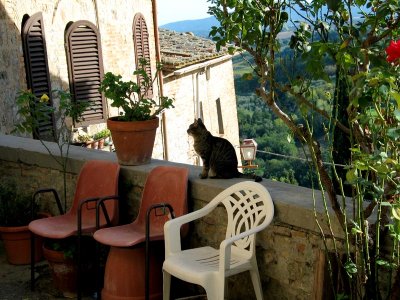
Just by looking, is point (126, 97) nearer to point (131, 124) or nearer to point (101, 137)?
point (131, 124)

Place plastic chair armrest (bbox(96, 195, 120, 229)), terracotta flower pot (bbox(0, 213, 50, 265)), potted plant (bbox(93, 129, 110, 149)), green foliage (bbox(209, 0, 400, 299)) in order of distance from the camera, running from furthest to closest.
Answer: potted plant (bbox(93, 129, 110, 149)) → terracotta flower pot (bbox(0, 213, 50, 265)) → plastic chair armrest (bbox(96, 195, 120, 229)) → green foliage (bbox(209, 0, 400, 299))

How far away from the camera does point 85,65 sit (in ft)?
35.2

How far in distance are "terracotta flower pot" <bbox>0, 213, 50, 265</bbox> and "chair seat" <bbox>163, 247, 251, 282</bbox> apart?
1732mm

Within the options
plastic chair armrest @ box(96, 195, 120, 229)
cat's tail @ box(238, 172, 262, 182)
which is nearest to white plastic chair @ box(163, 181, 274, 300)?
cat's tail @ box(238, 172, 262, 182)

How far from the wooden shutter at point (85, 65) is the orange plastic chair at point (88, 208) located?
5346mm

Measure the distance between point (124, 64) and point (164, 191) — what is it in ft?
25.5

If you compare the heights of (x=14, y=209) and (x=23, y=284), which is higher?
(x=14, y=209)

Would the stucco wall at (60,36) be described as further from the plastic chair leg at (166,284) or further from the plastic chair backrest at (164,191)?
the plastic chair leg at (166,284)

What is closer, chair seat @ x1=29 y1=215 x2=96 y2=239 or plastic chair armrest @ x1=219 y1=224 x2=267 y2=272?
plastic chair armrest @ x1=219 y1=224 x2=267 y2=272

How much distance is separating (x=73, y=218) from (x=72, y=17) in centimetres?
624

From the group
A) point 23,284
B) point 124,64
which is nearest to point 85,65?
point 124,64

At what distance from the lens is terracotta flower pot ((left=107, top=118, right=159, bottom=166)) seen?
16.4 feet

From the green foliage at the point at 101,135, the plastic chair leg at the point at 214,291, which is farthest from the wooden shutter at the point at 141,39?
the plastic chair leg at the point at 214,291

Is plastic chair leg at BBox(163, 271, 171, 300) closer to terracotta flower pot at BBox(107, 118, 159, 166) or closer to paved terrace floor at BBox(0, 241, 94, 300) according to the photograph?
paved terrace floor at BBox(0, 241, 94, 300)
